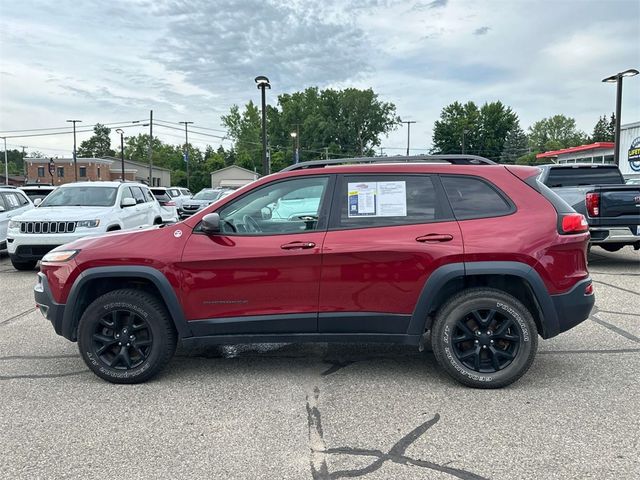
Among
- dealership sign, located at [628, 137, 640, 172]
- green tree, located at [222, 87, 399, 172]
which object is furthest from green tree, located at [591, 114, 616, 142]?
dealership sign, located at [628, 137, 640, 172]

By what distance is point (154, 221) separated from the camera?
12.1m

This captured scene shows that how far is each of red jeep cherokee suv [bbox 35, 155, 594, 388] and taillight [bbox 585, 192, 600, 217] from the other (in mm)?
5362

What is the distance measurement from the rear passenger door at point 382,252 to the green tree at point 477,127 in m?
89.1

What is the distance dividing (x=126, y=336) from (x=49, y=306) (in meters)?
0.71

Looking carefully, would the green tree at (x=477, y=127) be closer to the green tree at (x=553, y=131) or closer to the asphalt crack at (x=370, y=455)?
the green tree at (x=553, y=131)

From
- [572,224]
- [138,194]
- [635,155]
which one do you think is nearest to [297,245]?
[572,224]

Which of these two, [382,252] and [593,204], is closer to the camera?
[382,252]

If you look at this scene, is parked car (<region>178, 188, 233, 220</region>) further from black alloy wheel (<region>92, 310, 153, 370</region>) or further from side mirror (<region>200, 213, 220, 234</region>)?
side mirror (<region>200, 213, 220, 234</region>)

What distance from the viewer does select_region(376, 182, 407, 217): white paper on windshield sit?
3.92m

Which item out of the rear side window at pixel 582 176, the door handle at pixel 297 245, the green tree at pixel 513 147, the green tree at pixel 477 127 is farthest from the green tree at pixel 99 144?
the door handle at pixel 297 245

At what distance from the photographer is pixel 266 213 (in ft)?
13.3

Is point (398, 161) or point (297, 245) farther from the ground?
point (398, 161)

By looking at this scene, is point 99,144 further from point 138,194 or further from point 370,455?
point 370,455

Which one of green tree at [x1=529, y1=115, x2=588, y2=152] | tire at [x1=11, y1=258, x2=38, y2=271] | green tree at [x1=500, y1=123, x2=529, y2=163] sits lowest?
tire at [x1=11, y1=258, x2=38, y2=271]
